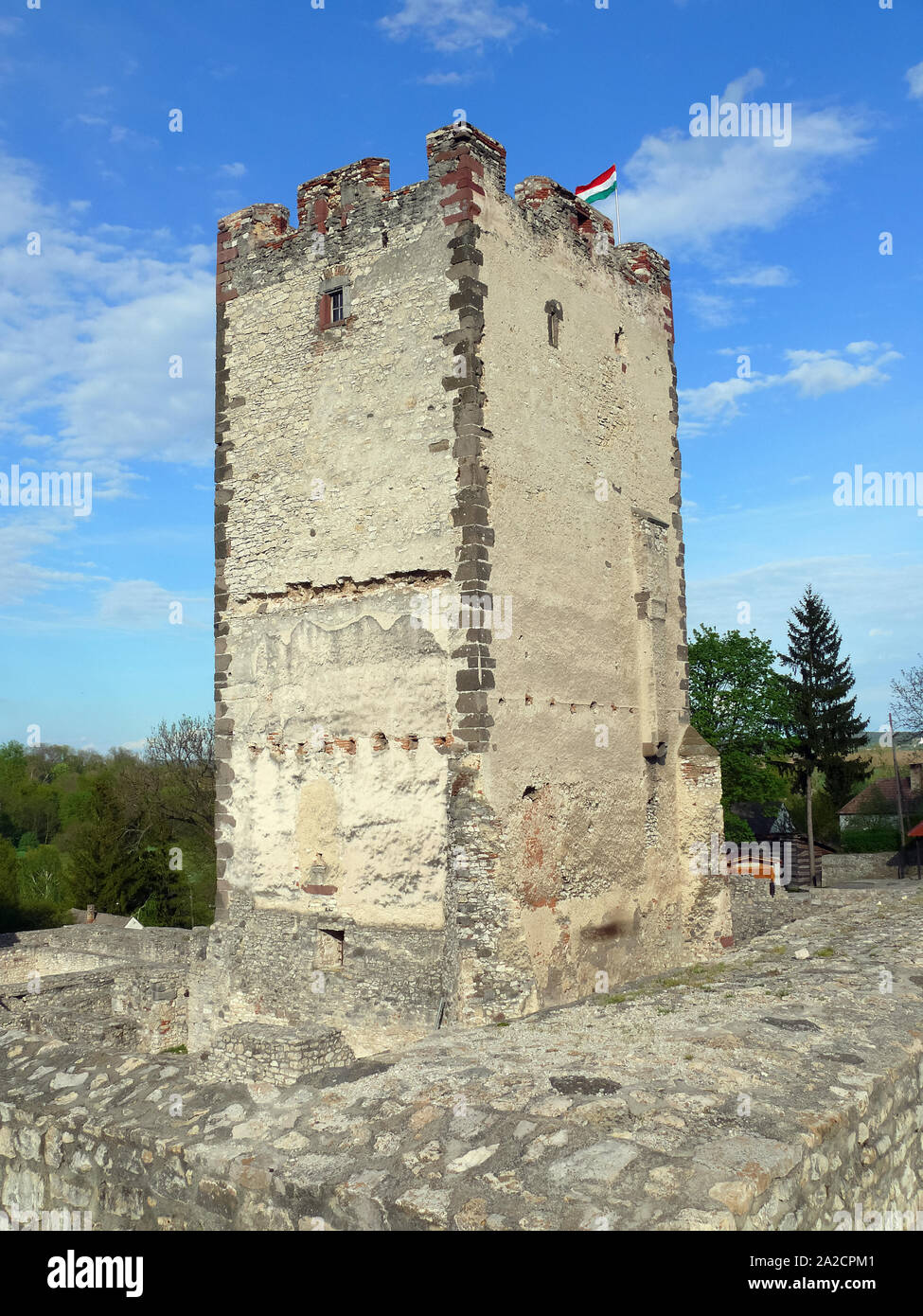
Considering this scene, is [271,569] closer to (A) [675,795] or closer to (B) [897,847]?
(A) [675,795]

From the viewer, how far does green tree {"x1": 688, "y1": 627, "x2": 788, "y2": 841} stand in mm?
32344

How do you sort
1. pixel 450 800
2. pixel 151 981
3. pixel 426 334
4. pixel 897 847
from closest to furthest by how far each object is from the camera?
pixel 450 800 → pixel 426 334 → pixel 151 981 → pixel 897 847

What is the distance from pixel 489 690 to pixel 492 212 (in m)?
5.35

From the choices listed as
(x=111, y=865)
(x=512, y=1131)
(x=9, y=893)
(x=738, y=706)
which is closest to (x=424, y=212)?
(x=512, y=1131)

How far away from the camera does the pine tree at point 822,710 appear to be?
43969 millimetres

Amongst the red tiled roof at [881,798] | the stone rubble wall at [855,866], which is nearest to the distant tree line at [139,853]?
the stone rubble wall at [855,866]

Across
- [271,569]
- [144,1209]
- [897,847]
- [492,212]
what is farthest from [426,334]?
[897,847]

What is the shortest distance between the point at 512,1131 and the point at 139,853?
112ft

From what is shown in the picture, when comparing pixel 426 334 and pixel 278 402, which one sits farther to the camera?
pixel 278 402

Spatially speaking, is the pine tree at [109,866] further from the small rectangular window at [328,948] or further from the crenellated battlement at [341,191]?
the crenellated battlement at [341,191]

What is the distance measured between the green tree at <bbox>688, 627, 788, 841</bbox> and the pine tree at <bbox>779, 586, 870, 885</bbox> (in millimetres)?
10912

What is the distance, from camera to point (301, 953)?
37.5ft
